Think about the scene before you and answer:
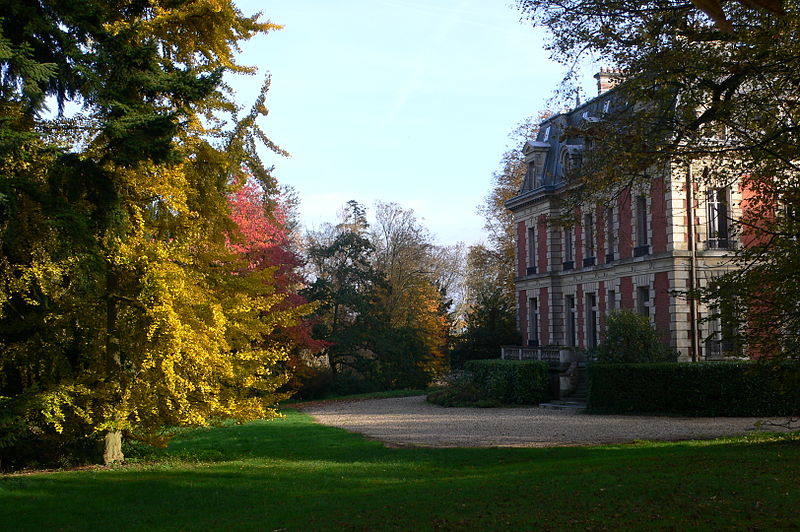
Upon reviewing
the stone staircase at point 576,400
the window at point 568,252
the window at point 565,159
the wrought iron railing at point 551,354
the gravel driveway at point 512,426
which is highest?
the window at point 565,159

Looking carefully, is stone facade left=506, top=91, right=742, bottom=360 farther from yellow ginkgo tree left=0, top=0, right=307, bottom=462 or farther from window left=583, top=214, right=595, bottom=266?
yellow ginkgo tree left=0, top=0, right=307, bottom=462

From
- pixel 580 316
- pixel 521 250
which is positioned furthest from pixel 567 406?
pixel 521 250

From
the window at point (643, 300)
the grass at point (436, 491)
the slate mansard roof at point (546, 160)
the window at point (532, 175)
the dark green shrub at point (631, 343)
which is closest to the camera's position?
the grass at point (436, 491)

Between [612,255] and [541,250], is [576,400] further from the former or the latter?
[541,250]

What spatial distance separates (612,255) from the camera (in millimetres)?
32906

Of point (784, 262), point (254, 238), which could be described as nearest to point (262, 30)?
point (784, 262)

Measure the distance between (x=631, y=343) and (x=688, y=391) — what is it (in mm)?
2651

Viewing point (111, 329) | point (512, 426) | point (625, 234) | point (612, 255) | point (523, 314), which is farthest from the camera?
point (523, 314)

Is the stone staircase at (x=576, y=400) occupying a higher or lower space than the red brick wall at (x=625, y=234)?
lower

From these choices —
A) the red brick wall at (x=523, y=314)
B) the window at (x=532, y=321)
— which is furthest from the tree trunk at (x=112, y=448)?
the red brick wall at (x=523, y=314)

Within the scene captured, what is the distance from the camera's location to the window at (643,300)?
30578mm

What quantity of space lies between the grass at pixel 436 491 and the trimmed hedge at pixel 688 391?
7.26 m

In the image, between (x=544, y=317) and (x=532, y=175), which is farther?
(x=532, y=175)

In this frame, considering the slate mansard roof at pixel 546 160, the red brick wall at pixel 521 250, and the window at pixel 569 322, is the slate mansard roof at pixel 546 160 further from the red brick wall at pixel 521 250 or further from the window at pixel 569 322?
the window at pixel 569 322
